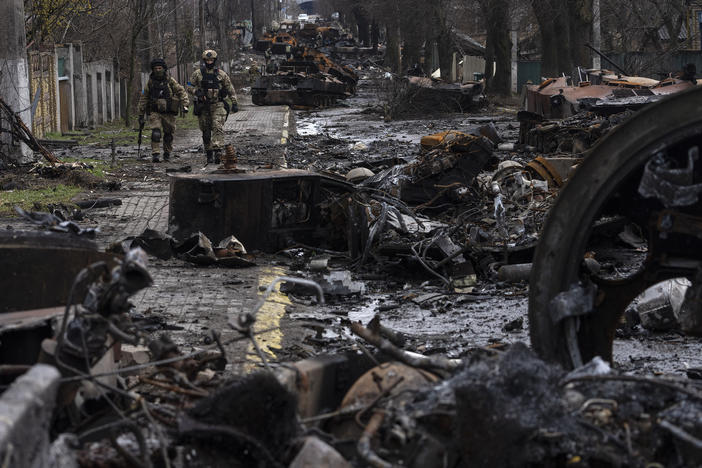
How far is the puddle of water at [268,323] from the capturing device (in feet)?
21.3

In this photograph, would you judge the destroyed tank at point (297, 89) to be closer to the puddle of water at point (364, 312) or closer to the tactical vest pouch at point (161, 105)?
the tactical vest pouch at point (161, 105)

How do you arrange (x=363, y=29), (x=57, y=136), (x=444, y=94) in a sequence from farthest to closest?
(x=363, y=29) → (x=444, y=94) → (x=57, y=136)

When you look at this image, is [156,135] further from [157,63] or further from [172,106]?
[157,63]

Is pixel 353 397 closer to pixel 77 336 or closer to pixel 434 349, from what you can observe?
pixel 77 336

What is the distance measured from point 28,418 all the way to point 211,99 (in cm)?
1618

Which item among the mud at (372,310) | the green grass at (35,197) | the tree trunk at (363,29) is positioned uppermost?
the tree trunk at (363,29)

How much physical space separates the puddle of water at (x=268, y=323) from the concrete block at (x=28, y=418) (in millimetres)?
2307

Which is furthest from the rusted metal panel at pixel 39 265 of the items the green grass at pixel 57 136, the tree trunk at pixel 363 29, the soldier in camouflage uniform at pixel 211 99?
the tree trunk at pixel 363 29

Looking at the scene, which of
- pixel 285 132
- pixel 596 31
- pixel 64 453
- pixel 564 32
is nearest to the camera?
pixel 64 453

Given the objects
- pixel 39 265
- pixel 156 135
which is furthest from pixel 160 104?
pixel 39 265

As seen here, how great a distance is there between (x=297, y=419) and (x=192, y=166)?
15.2m

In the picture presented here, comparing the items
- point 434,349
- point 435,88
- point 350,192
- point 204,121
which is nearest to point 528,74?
point 435,88

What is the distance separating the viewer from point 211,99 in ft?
61.5

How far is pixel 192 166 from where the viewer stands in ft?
60.7
